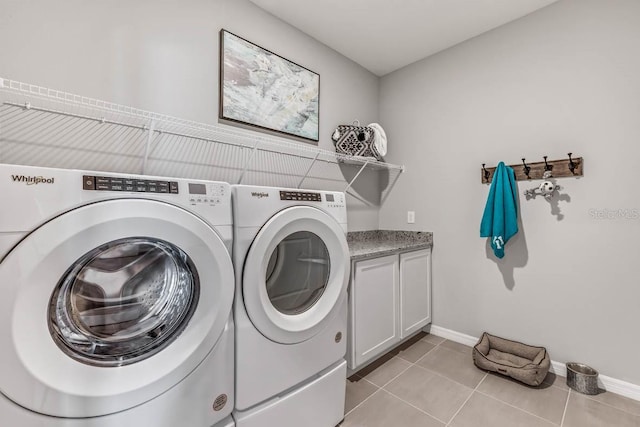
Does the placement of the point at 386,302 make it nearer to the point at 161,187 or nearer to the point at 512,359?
the point at 512,359

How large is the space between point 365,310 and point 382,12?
6.59 ft

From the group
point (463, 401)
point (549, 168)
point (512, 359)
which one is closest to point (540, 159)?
point (549, 168)

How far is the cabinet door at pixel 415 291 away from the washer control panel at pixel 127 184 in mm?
1641

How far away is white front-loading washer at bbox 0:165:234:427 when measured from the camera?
25.1 inches

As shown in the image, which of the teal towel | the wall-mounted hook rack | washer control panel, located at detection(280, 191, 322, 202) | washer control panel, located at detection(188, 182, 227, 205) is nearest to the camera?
washer control panel, located at detection(188, 182, 227, 205)

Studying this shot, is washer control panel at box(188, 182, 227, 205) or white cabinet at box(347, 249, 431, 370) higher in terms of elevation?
washer control panel at box(188, 182, 227, 205)

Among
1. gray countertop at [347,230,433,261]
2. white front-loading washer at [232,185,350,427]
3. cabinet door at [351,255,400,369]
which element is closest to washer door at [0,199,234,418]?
white front-loading washer at [232,185,350,427]

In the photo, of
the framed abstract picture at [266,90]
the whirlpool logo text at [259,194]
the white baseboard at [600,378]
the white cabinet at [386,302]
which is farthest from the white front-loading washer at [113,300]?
the white baseboard at [600,378]

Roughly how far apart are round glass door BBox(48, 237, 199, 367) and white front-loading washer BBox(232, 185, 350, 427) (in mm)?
205

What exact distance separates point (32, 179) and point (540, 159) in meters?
2.50

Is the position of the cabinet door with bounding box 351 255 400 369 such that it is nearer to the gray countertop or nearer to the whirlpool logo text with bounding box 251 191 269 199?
the gray countertop

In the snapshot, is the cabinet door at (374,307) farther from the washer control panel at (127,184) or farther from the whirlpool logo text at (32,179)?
the whirlpool logo text at (32,179)

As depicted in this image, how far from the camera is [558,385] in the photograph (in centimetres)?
169

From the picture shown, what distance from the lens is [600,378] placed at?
5.41 ft
